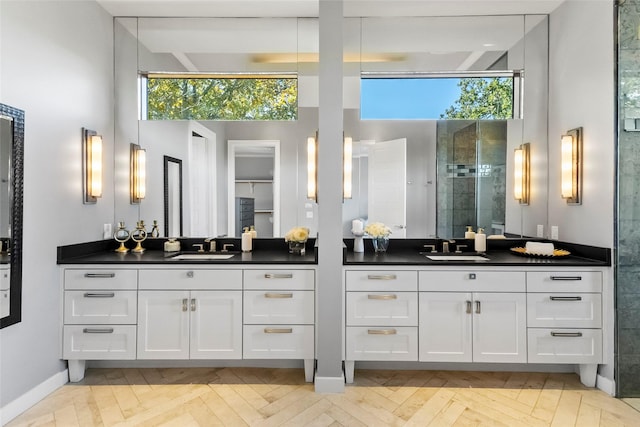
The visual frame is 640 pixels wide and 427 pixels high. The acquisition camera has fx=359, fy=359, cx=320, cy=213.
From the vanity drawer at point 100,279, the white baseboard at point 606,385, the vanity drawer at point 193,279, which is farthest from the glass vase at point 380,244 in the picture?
the vanity drawer at point 100,279

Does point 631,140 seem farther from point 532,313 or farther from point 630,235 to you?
point 532,313

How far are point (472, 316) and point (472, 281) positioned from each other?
0.24 metres

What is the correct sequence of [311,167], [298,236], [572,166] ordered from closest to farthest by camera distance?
[572,166], [298,236], [311,167]

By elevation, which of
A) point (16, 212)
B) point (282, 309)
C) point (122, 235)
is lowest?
point (282, 309)

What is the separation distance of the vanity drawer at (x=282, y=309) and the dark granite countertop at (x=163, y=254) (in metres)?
0.24

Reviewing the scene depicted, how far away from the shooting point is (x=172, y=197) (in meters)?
3.21

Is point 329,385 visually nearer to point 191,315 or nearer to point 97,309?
point 191,315

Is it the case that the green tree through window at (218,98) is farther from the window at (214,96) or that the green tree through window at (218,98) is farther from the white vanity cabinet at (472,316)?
the white vanity cabinet at (472,316)

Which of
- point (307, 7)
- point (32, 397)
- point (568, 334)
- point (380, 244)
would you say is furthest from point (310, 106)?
point (32, 397)

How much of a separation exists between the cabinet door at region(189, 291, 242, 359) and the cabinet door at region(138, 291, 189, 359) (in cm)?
6

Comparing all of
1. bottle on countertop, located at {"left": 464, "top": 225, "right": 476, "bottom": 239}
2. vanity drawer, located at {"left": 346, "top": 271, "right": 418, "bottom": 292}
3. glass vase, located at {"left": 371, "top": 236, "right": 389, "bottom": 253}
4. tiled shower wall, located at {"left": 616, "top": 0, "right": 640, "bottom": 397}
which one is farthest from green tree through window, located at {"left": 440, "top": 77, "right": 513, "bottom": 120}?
vanity drawer, located at {"left": 346, "top": 271, "right": 418, "bottom": 292}

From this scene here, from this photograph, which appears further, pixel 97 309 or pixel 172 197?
pixel 172 197

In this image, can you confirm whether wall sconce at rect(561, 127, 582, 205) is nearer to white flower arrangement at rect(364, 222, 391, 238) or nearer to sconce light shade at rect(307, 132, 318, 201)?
white flower arrangement at rect(364, 222, 391, 238)

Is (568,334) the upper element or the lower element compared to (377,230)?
lower
